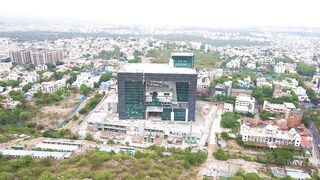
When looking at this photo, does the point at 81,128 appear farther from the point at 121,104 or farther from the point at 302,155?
the point at 302,155

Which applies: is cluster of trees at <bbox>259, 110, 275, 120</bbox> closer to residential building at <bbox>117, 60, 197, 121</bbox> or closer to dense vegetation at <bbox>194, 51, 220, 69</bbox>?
residential building at <bbox>117, 60, 197, 121</bbox>

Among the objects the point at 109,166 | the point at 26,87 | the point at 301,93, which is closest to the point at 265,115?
the point at 301,93

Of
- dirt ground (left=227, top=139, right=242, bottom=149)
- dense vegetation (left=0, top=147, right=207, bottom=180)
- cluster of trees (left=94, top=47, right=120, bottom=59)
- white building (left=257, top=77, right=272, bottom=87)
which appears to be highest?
cluster of trees (left=94, top=47, right=120, bottom=59)

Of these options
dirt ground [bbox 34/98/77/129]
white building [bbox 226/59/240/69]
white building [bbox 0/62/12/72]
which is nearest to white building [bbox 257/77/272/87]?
white building [bbox 226/59/240/69]

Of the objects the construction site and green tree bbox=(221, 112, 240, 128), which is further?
green tree bbox=(221, 112, 240, 128)

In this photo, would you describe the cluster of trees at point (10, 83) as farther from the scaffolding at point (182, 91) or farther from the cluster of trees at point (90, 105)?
the scaffolding at point (182, 91)

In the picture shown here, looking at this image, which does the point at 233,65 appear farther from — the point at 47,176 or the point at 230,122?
the point at 47,176
